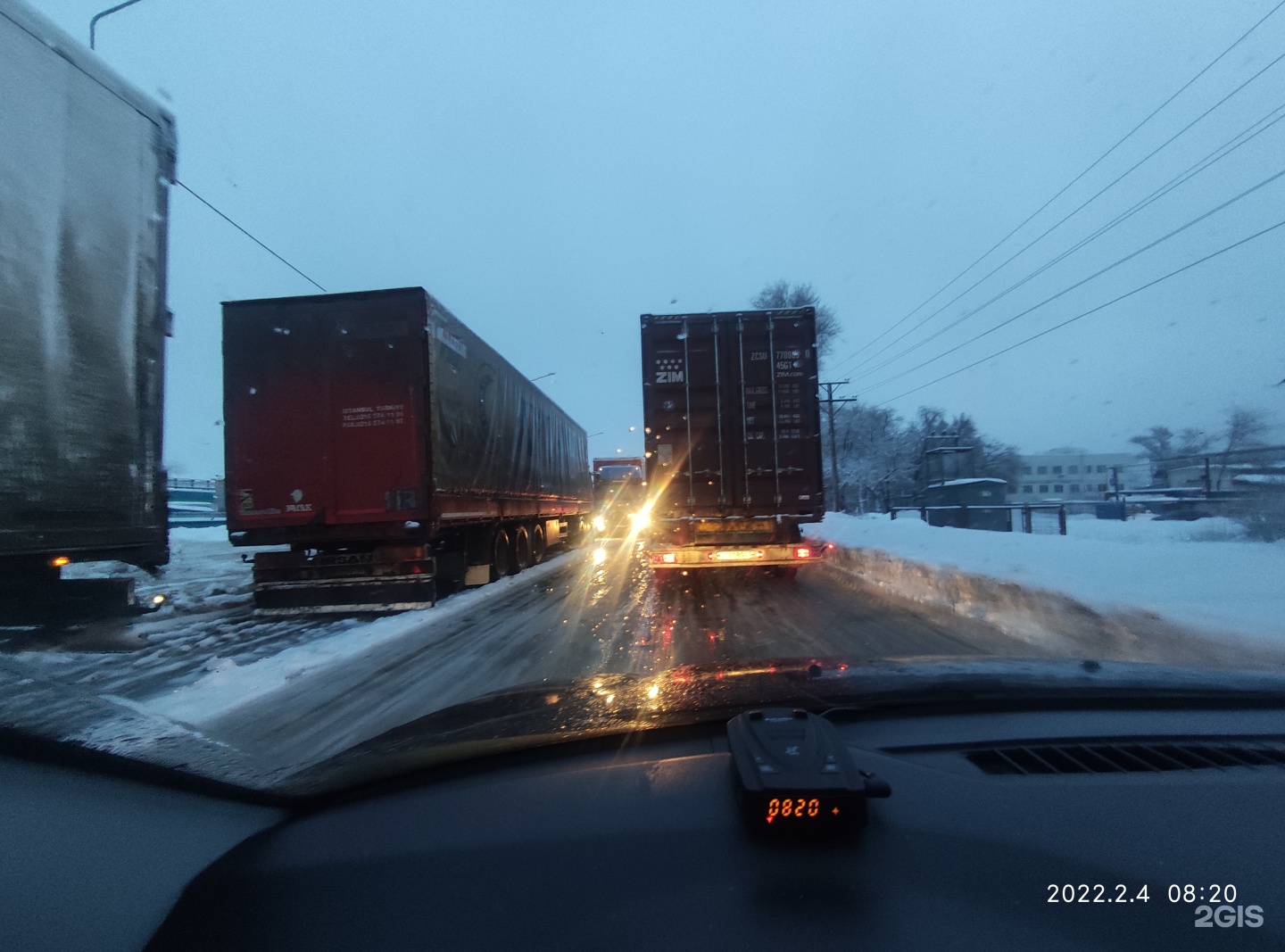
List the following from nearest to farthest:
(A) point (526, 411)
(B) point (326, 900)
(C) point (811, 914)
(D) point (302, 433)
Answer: (C) point (811, 914) < (B) point (326, 900) < (D) point (302, 433) < (A) point (526, 411)

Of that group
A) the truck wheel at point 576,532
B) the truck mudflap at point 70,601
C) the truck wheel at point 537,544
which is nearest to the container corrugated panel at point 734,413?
the truck wheel at point 537,544

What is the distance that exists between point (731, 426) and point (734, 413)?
21 cm

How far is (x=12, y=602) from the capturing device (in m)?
6.58

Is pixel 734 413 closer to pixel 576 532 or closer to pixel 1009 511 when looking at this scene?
pixel 1009 511

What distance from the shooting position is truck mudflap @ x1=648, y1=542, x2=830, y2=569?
10.5 meters

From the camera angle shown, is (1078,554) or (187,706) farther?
(1078,554)

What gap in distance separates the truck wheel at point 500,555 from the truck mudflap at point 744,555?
3.97 metres

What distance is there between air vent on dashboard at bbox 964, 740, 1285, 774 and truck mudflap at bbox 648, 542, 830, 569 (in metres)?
8.20

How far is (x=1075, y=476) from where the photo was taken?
112 ft

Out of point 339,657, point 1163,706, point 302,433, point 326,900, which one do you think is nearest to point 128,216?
point 302,433

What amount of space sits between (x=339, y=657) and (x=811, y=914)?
6239 mm

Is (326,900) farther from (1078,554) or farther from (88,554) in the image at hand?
(1078,554)

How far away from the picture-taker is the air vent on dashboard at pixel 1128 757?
2.12m

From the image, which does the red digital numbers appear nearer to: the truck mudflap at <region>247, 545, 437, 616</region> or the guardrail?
the truck mudflap at <region>247, 545, 437, 616</region>
